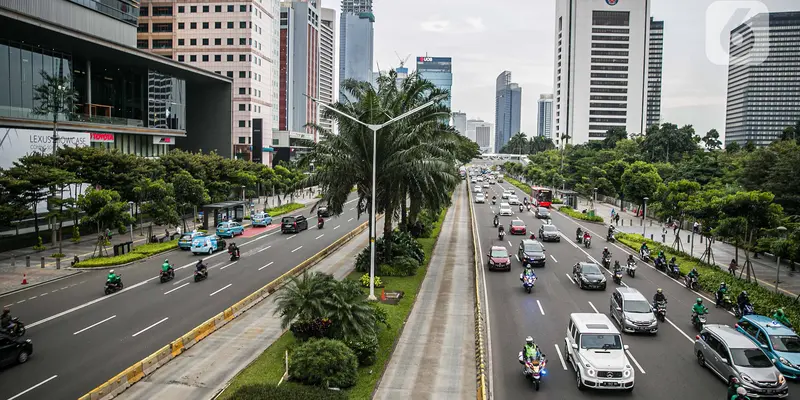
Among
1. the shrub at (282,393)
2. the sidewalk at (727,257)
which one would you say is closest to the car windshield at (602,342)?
the shrub at (282,393)

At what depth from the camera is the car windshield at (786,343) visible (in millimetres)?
18734

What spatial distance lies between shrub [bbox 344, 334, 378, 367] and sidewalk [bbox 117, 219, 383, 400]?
12.4 ft

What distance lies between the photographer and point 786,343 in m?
18.8

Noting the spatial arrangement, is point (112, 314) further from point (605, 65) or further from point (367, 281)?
point (605, 65)

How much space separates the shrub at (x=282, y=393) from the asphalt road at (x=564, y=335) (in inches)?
193

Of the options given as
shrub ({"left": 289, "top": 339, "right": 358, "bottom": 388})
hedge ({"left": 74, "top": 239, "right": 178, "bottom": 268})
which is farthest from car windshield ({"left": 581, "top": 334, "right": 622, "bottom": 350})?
hedge ({"left": 74, "top": 239, "right": 178, "bottom": 268})

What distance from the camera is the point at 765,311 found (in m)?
25.0

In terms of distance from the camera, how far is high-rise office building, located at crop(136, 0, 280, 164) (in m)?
98.9

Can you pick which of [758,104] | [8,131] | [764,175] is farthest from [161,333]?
[758,104]

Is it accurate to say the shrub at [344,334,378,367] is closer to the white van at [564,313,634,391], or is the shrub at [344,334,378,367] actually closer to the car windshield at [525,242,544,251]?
the white van at [564,313,634,391]

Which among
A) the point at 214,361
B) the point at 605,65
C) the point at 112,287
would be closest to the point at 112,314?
the point at 112,287

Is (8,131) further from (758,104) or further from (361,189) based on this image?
(758,104)

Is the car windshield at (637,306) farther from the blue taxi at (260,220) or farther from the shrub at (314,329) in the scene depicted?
the blue taxi at (260,220)

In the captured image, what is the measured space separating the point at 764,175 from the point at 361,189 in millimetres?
39402
